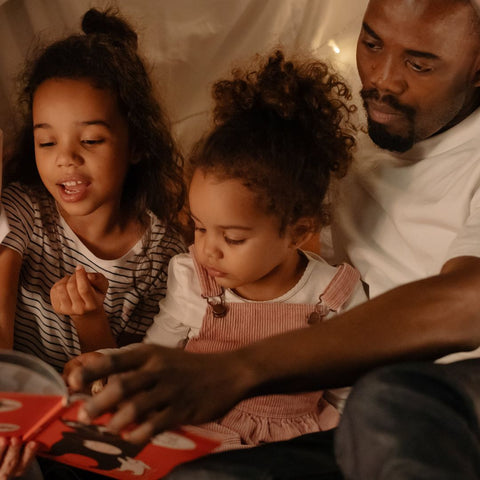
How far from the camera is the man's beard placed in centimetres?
103

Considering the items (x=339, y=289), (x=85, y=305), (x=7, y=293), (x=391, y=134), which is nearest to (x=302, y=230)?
(x=339, y=289)

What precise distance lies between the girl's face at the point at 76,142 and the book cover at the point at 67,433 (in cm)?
37

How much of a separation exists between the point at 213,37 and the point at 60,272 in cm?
50

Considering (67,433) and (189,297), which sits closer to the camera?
(67,433)

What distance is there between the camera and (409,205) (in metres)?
1.07

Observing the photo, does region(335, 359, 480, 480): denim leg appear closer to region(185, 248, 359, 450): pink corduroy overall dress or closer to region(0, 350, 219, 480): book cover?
region(0, 350, 219, 480): book cover

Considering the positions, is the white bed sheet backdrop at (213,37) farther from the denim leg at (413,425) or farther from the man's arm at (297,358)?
the denim leg at (413,425)

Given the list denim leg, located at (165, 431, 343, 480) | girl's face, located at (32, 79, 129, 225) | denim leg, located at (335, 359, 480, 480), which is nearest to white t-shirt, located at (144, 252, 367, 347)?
girl's face, located at (32, 79, 129, 225)

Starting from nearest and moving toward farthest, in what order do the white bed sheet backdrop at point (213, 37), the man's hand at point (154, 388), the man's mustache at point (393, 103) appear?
the man's hand at point (154, 388)
the man's mustache at point (393, 103)
the white bed sheet backdrop at point (213, 37)

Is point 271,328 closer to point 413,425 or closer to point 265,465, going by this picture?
point 265,465

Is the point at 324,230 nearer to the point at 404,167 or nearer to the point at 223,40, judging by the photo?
the point at 404,167

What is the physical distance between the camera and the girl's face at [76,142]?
1035 mm

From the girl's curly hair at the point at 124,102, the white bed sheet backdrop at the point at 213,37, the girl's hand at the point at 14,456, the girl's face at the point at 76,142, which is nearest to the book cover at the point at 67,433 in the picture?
the girl's hand at the point at 14,456

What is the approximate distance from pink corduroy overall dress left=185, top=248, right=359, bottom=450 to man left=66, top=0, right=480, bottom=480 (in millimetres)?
114
